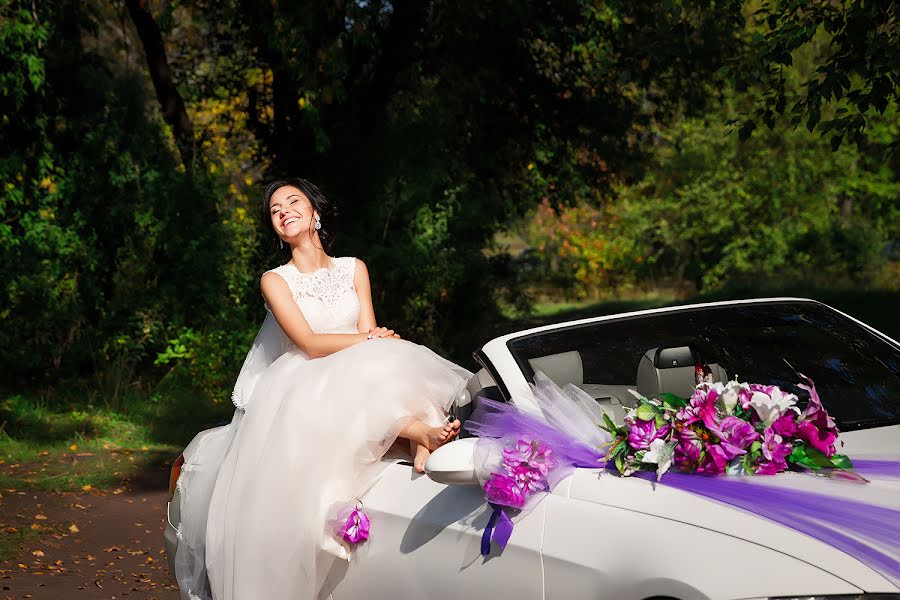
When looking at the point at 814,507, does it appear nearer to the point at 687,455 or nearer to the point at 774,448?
the point at 774,448

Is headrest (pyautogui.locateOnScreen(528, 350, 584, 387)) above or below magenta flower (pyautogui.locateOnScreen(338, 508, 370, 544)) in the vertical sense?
above

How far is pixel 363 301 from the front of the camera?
18.4 ft

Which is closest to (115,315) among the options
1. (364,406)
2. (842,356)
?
(364,406)

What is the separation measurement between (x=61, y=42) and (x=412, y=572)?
10650 mm

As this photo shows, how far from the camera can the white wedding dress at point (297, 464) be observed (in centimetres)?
427

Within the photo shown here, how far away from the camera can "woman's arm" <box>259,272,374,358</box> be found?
5.00 metres

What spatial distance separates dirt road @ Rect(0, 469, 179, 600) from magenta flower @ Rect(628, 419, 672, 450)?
384 cm

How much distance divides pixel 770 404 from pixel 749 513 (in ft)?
1.69

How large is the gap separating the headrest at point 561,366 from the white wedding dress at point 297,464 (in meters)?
0.48

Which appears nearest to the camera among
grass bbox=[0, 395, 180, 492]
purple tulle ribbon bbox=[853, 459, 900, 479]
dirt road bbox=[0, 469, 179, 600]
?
purple tulle ribbon bbox=[853, 459, 900, 479]

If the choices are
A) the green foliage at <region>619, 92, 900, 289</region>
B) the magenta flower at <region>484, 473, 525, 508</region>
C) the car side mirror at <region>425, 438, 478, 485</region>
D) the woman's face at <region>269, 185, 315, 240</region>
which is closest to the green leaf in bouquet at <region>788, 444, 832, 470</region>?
the magenta flower at <region>484, 473, 525, 508</region>

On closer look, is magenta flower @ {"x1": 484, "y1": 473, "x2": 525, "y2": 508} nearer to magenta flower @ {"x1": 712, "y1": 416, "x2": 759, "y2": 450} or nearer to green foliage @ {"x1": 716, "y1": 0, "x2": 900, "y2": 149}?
magenta flower @ {"x1": 712, "y1": 416, "x2": 759, "y2": 450}

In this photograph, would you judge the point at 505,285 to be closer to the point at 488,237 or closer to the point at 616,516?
the point at 488,237

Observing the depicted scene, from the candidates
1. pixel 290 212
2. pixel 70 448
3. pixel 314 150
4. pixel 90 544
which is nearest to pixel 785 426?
pixel 290 212
